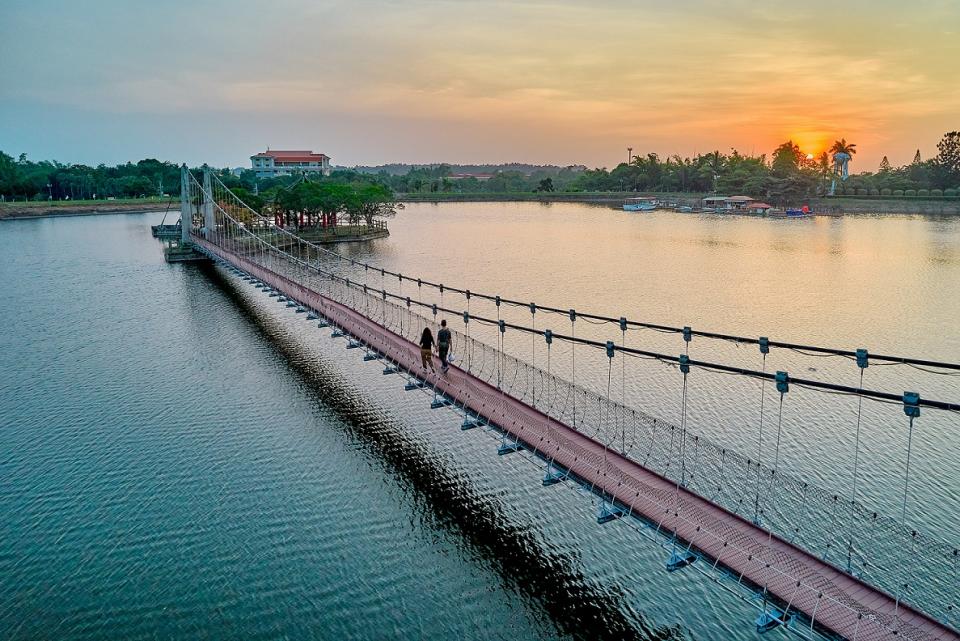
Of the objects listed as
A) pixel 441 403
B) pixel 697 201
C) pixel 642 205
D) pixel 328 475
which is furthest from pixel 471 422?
pixel 697 201

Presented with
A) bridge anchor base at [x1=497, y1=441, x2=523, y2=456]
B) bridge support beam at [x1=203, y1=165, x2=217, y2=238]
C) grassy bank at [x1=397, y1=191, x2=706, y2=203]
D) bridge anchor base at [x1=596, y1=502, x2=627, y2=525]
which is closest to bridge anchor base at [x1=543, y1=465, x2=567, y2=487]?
bridge anchor base at [x1=497, y1=441, x2=523, y2=456]

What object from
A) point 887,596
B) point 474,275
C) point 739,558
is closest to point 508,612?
point 739,558

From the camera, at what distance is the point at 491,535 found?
1196cm

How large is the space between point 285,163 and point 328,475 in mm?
128208

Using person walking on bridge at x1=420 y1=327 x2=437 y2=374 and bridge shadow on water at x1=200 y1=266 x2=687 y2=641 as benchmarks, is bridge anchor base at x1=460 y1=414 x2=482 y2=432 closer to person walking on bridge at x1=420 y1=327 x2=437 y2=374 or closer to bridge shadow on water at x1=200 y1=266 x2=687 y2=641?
bridge shadow on water at x1=200 y1=266 x2=687 y2=641

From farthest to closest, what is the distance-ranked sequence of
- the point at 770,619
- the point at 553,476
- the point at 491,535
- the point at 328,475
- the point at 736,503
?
the point at 328,475, the point at 491,535, the point at 736,503, the point at 553,476, the point at 770,619

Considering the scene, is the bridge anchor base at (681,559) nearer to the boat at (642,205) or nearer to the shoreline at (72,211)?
the shoreline at (72,211)

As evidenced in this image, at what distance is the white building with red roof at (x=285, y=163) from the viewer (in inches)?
5212

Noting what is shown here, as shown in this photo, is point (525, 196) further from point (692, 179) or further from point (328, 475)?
point (328, 475)

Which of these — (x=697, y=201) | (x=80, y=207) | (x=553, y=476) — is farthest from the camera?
(x=697, y=201)

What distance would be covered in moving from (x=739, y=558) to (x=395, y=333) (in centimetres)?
1213

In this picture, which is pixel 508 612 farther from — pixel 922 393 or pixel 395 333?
pixel 922 393

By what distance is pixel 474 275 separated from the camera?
123 ft

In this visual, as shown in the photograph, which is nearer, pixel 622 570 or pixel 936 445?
pixel 622 570
